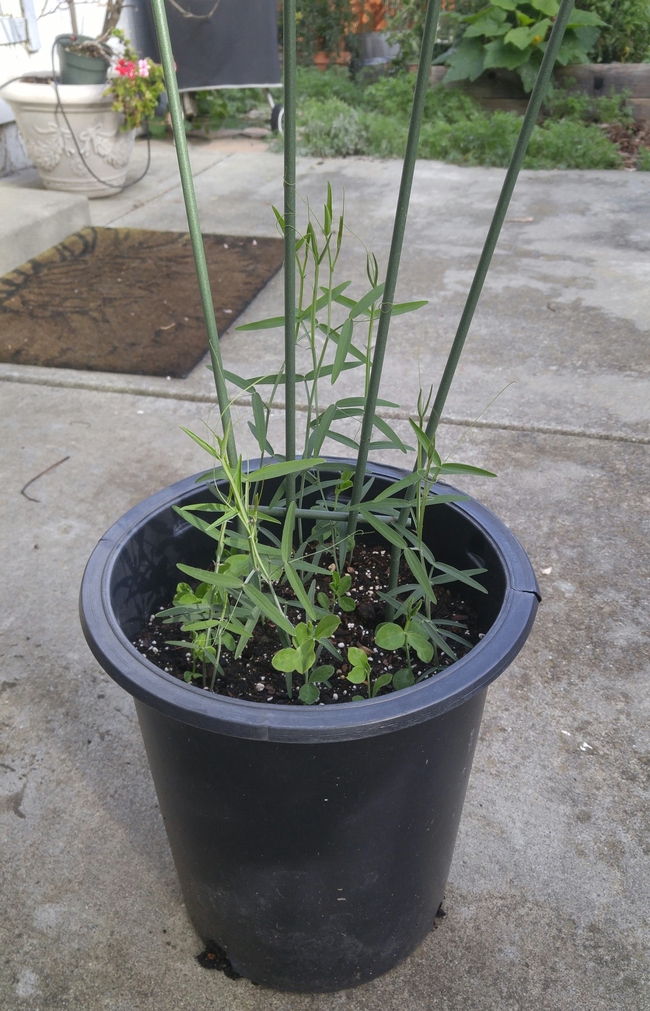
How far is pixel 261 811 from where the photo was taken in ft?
2.92

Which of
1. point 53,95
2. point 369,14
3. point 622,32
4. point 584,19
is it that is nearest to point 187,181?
point 53,95

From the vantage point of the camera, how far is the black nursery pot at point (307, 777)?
817 mm

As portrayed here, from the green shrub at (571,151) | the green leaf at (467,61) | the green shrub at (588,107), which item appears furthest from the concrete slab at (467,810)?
the green leaf at (467,61)

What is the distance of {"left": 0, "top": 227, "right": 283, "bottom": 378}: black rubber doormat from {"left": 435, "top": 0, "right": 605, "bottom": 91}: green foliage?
285cm

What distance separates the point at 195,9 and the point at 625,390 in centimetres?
405

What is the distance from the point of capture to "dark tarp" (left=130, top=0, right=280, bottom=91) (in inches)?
193

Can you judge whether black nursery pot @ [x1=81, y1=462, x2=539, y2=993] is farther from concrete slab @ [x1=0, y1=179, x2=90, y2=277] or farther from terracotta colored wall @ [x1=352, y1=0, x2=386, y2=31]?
terracotta colored wall @ [x1=352, y1=0, x2=386, y2=31]

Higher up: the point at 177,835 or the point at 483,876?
the point at 177,835

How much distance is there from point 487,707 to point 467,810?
0.23m

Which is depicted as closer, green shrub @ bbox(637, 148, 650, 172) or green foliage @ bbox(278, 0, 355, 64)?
green shrub @ bbox(637, 148, 650, 172)

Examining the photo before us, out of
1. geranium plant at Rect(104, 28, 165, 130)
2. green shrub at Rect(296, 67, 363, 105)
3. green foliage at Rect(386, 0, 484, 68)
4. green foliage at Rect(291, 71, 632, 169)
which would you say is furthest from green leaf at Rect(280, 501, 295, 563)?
green foliage at Rect(386, 0, 484, 68)

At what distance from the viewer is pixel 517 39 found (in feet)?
17.1

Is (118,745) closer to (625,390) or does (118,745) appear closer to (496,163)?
(625,390)

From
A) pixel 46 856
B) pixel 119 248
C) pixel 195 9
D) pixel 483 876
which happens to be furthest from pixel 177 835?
pixel 195 9
